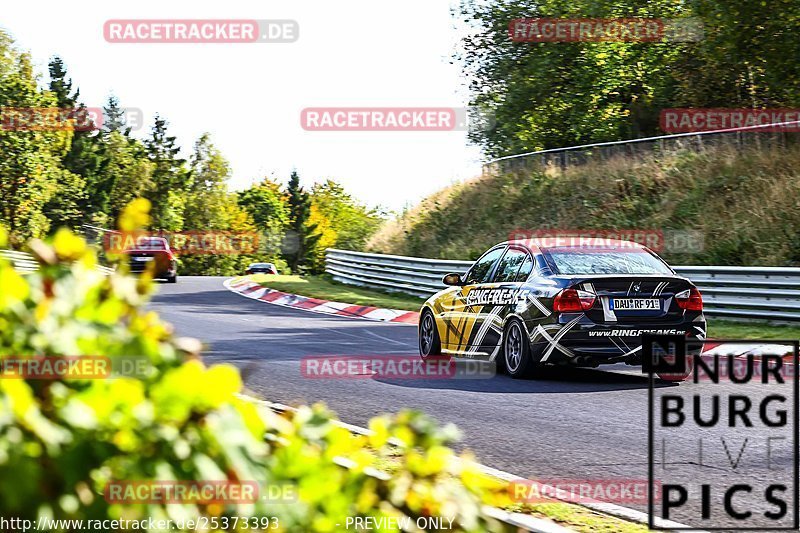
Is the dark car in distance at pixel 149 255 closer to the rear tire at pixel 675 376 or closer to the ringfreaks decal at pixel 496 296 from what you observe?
the ringfreaks decal at pixel 496 296

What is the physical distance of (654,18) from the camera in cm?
3866

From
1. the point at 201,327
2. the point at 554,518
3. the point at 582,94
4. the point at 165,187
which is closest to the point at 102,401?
the point at 554,518

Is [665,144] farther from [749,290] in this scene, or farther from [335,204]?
[335,204]

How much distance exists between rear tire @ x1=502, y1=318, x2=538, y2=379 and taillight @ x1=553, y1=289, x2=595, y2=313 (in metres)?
0.62

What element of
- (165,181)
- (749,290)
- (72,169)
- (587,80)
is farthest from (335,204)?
(749,290)

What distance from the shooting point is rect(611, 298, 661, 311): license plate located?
11.7 meters

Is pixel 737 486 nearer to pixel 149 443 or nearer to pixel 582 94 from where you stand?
pixel 149 443

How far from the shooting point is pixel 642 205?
98.5 feet

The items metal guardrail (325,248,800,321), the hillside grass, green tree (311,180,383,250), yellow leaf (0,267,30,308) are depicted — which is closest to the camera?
yellow leaf (0,267,30,308)

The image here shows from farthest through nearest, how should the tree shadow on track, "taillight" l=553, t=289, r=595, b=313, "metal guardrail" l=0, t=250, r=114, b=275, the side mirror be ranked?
the side mirror, "taillight" l=553, t=289, r=595, b=313, the tree shadow on track, "metal guardrail" l=0, t=250, r=114, b=275

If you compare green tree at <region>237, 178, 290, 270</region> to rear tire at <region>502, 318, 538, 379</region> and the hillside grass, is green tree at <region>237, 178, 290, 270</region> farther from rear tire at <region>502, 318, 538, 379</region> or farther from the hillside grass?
rear tire at <region>502, 318, 538, 379</region>

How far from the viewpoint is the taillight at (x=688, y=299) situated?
11758 millimetres

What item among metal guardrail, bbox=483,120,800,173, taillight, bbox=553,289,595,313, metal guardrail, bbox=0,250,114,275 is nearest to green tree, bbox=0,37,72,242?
metal guardrail, bbox=483,120,800,173

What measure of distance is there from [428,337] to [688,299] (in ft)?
12.8
